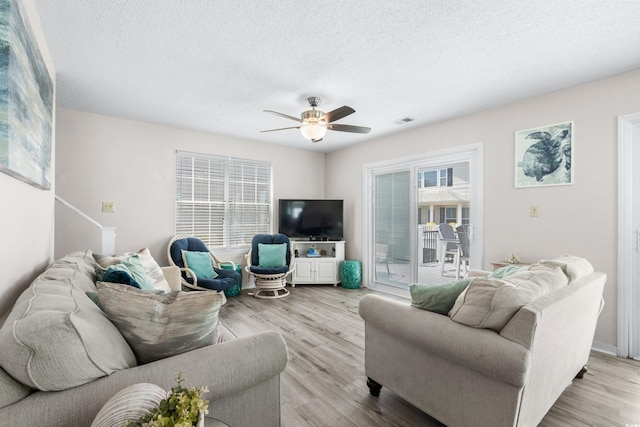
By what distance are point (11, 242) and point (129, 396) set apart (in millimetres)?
1301

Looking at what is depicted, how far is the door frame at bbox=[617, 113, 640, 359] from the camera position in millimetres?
2678

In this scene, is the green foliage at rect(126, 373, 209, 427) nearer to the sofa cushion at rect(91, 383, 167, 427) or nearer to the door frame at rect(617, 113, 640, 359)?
the sofa cushion at rect(91, 383, 167, 427)

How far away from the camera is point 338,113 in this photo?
2.96 metres

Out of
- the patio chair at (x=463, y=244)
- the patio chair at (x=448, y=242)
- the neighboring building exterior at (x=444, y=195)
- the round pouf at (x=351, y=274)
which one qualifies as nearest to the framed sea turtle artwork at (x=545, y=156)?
the neighboring building exterior at (x=444, y=195)

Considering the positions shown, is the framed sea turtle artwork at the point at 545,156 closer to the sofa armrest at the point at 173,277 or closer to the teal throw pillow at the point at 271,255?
the teal throw pillow at the point at 271,255

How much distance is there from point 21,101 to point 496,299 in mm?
2529

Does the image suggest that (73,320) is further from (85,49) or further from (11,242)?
(85,49)

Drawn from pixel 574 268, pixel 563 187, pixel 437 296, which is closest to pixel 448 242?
pixel 563 187

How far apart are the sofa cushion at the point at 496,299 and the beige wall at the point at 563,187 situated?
5.62ft

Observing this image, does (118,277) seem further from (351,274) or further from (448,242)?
(448,242)

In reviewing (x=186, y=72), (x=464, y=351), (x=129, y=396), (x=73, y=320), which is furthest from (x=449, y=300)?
(x=186, y=72)

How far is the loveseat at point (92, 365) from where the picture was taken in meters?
0.86

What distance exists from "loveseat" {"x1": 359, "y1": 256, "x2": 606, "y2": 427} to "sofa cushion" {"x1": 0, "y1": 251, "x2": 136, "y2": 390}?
1401 mm

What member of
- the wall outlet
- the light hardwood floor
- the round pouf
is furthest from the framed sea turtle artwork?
the wall outlet
